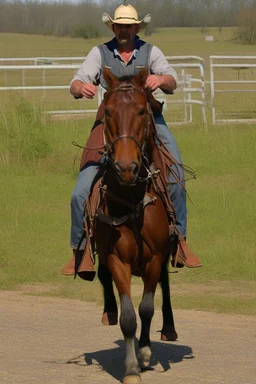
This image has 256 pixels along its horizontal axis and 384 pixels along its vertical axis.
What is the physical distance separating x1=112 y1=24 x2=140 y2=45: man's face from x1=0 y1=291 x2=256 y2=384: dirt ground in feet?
7.56

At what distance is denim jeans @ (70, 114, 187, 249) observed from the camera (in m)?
7.28

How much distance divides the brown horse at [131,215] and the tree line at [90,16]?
53.3 meters

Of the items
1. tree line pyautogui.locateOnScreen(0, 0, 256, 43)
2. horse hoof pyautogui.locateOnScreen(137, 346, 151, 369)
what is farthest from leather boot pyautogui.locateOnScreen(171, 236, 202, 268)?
tree line pyautogui.locateOnScreen(0, 0, 256, 43)

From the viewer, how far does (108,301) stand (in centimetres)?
786

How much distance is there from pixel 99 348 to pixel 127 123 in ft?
7.55

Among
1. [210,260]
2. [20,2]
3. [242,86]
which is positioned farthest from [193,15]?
[210,260]

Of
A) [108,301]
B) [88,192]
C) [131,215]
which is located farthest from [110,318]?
[131,215]

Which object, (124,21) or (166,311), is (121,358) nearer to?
(166,311)

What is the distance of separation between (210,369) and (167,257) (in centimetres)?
85

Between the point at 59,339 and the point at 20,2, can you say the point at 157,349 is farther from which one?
the point at 20,2

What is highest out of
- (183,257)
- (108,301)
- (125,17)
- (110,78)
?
(125,17)

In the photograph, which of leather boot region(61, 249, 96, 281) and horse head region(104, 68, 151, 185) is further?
leather boot region(61, 249, 96, 281)

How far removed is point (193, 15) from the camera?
275 ft

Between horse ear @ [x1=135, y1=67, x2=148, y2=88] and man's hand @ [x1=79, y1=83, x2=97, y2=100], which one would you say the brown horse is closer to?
horse ear @ [x1=135, y1=67, x2=148, y2=88]
